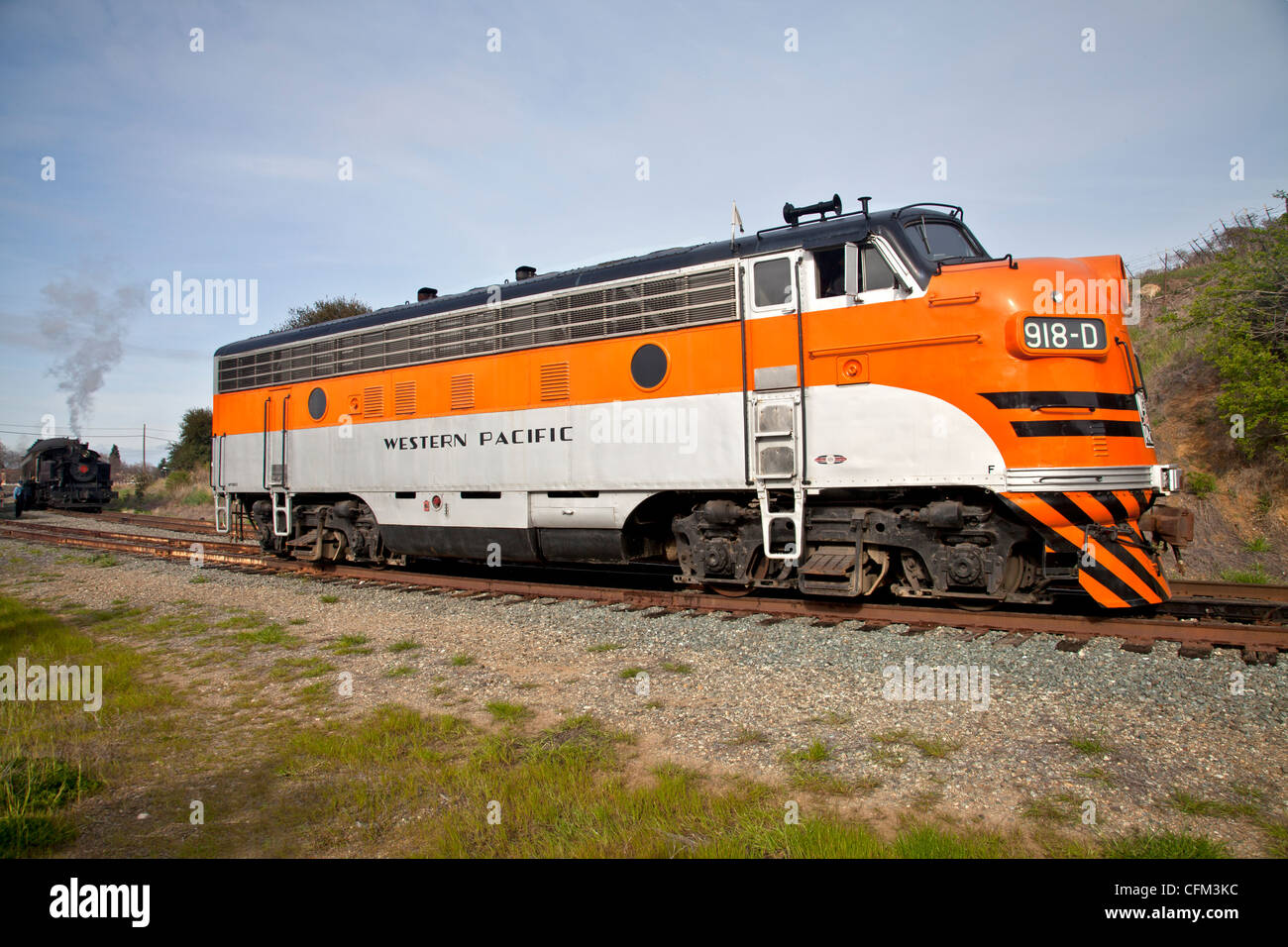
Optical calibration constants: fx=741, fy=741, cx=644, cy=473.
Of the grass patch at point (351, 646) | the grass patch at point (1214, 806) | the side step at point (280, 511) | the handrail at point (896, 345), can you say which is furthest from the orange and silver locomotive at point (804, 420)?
the grass patch at point (1214, 806)

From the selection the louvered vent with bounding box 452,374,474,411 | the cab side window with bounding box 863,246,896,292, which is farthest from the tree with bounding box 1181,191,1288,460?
the louvered vent with bounding box 452,374,474,411

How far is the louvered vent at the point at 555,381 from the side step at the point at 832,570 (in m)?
3.65

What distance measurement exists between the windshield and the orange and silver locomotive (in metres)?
0.04

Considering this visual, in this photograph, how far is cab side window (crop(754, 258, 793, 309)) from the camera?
788 centimetres

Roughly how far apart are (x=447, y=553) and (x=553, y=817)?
7.51 m

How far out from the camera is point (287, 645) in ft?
25.3

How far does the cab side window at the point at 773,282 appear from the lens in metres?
7.88

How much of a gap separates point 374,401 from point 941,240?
8.42 m

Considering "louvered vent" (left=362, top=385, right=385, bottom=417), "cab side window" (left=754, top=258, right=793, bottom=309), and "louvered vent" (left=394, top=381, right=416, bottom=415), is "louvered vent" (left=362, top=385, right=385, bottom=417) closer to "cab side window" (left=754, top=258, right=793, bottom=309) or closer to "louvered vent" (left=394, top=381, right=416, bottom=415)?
"louvered vent" (left=394, top=381, right=416, bottom=415)

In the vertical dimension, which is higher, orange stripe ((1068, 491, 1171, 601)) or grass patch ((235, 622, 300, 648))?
orange stripe ((1068, 491, 1171, 601))

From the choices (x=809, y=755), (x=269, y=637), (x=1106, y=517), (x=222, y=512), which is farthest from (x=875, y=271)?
(x=222, y=512)

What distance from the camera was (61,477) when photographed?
32688 millimetres

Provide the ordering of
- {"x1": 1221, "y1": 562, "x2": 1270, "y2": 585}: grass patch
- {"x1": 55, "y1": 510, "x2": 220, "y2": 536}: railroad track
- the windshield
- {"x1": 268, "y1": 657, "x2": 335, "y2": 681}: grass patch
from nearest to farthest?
{"x1": 268, "y1": 657, "x2": 335, "y2": 681}: grass patch, the windshield, {"x1": 1221, "y1": 562, "x2": 1270, "y2": 585}: grass patch, {"x1": 55, "y1": 510, "x2": 220, "y2": 536}: railroad track
